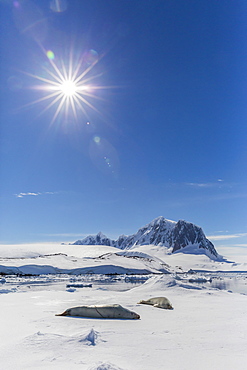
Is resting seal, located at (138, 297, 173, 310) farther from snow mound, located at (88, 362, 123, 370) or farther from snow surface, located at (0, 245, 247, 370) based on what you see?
snow mound, located at (88, 362, 123, 370)

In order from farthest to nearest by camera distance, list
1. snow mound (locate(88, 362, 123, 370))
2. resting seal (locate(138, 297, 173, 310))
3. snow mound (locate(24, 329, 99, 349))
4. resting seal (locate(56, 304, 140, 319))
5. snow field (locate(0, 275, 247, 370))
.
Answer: resting seal (locate(138, 297, 173, 310)) < resting seal (locate(56, 304, 140, 319)) < snow mound (locate(24, 329, 99, 349)) < snow field (locate(0, 275, 247, 370)) < snow mound (locate(88, 362, 123, 370))

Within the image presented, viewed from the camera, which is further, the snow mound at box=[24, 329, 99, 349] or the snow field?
the snow mound at box=[24, 329, 99, 349]

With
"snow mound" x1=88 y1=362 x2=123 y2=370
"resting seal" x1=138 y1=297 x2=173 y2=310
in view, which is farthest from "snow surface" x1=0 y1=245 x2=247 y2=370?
"resting seal" x1=138 y1=297 x2=173 y2=310

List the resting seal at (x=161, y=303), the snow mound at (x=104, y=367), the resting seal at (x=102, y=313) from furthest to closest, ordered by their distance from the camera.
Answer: the resting seal at (x=161, y=303)
the resting seal at (x=102, y=313)
the snow mound at (x=104, y=367)

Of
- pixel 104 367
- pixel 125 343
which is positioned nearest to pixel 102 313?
pixel 125 343

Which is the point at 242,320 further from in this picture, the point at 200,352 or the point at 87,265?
the point at 87,265

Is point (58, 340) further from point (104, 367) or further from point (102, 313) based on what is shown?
point (102, 313)

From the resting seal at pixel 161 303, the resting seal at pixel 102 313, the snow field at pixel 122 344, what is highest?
the resting seal at pixel 161 303

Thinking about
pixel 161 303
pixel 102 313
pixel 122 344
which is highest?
pixel 161 303

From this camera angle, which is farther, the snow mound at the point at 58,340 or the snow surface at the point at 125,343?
the snow mound at the point at 58,340

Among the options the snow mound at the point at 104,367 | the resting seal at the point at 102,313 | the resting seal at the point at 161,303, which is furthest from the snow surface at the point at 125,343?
the resting seal at the point at 161,303

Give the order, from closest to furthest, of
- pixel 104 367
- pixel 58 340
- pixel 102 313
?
1. pixel 104 367
2. pixel 58 340
3. pixel 102 313

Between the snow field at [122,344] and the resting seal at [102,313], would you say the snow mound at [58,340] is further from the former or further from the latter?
the resting seal at [102,313]

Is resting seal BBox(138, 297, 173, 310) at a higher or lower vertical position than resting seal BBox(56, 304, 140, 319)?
higher
